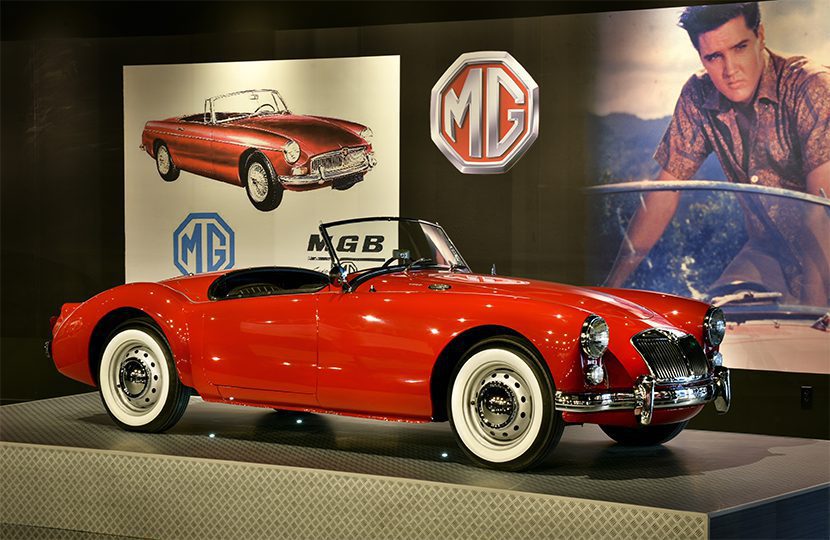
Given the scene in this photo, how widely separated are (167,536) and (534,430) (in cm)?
154

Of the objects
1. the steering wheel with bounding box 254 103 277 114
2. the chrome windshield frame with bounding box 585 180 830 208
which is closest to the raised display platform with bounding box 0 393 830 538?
the chrome windshield frame with bounding box 585 180 830 208

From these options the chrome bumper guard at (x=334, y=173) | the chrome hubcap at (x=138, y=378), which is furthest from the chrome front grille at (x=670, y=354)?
the chrome bumper guard at (x=334, y=173)

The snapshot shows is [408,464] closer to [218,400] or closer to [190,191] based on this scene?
[218,400]

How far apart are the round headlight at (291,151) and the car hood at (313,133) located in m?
0.03

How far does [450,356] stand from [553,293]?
0.47 m

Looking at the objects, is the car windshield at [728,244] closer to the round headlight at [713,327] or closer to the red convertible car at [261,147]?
the red convertible car at [261,147]

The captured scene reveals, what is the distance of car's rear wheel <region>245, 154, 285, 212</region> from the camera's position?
7.58 meters

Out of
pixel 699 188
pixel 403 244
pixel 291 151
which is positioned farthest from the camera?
pixel 291 151

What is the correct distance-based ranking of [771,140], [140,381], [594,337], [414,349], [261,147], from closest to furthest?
[594,337] < [414,349] < [140,381] < [771,140] < [261,147]

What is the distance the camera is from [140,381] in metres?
4.85

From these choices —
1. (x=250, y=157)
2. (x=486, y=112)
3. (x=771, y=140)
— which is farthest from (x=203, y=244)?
(x=771, y=140)

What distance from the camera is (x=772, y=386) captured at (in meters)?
6.48

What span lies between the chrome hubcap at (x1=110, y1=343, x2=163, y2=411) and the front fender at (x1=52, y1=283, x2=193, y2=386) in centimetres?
15

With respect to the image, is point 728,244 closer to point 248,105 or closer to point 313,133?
point 313,133
